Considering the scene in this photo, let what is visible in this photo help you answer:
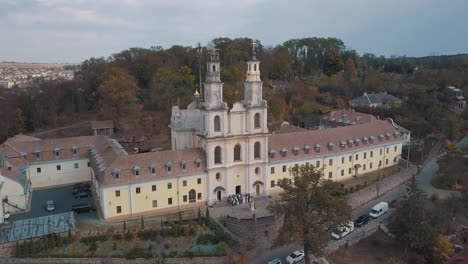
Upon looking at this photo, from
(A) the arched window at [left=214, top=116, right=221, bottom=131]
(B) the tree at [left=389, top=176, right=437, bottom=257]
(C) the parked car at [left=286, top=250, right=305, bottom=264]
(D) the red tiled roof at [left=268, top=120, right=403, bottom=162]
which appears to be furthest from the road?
(A) the arched window at [left=214, top=116, right=221, bottom=131]

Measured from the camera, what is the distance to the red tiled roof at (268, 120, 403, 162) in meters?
52.4

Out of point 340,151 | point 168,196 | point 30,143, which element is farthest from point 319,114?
point 30,143

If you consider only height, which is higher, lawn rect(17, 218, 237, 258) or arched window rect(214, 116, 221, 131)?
arched window rect(214, 116, 221, 131)

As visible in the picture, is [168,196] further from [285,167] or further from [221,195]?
[285,167]

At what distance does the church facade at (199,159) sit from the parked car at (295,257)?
12068mm

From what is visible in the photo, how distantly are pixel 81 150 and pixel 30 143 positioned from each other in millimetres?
6318

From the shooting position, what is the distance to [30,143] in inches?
2090

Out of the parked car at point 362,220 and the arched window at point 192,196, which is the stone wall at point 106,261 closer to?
the arched window at point 192,196

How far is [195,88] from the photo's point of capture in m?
84.0

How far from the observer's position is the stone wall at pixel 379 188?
50.5 metres

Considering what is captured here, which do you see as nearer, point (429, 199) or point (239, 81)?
point (429, 199)

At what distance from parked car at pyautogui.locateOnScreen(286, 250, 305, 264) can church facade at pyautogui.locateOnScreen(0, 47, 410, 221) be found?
12.1 metres

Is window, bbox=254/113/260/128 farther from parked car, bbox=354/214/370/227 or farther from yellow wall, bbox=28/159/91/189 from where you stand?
yellow wall, bbox=28/159/91/189

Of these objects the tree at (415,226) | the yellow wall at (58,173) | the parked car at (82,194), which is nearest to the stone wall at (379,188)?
the tree at (415,226)
